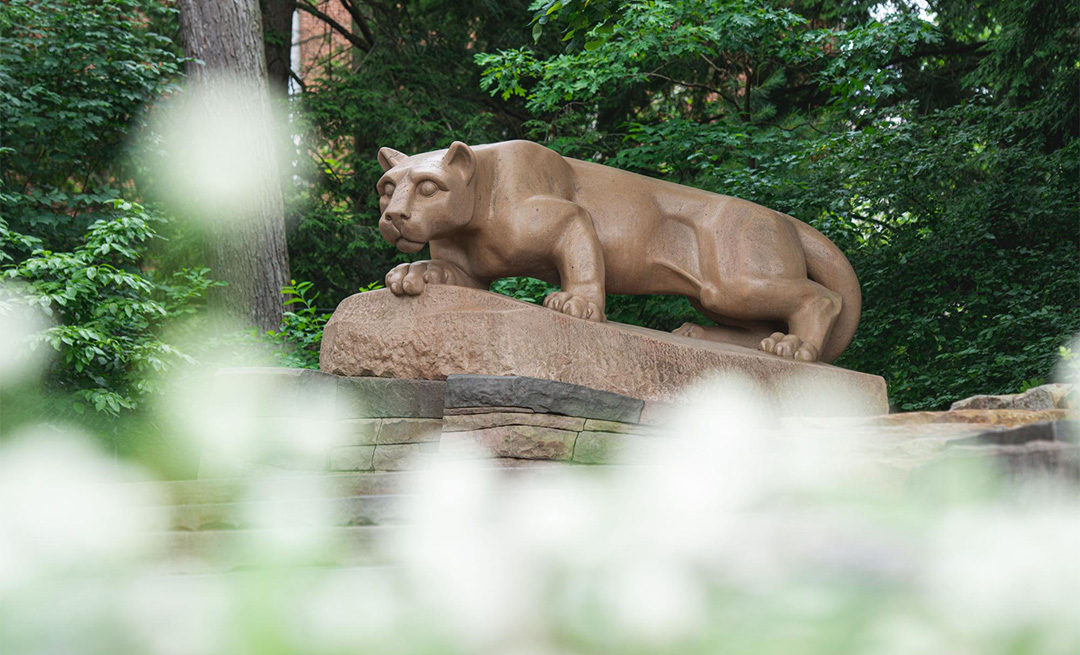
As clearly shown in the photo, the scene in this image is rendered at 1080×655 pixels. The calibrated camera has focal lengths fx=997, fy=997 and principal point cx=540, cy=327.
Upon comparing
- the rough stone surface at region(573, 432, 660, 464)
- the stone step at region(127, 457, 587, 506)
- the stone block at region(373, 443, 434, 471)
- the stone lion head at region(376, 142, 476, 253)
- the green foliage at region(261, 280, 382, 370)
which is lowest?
the green foliage at region(261, 280, 382, 370)

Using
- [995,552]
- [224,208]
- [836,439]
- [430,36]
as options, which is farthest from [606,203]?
[430,36]

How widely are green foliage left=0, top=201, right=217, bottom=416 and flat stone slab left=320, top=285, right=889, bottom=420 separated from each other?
9.27ft

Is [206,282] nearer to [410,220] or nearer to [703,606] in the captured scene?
[410,220]

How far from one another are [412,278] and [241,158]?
4332 millimetres

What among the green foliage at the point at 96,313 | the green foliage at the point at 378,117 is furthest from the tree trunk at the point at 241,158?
the green foliage at the point at 378,117

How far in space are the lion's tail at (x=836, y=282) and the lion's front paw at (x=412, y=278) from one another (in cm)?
198

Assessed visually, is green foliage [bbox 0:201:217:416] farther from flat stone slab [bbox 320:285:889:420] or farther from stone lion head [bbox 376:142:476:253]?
stone lion head [bbox 376:142:476:253]

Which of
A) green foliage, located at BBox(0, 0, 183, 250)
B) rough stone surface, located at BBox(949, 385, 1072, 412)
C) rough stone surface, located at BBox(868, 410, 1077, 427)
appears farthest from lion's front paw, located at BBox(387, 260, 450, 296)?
green foliage, located at BBox(0, 0, 183, 250)

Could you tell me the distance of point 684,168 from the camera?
28.7 ft

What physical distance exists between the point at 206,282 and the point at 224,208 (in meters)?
0.75

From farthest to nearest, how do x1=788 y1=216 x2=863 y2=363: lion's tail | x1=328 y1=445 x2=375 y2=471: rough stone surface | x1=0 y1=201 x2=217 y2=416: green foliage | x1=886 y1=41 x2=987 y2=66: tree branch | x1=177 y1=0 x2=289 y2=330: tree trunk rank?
x1=886 y1=41 x2=987 y2=66: tree branch, x1=177 y1=0 x2=289 y2=330: tree trunk, x1=0 y1=201 x2=217 y2=416: green foliage, x1=788 y1=216 x2=863 y2=363: lion's tail, x1=328 y1=445 x2=375 y2=471: rough stone surface

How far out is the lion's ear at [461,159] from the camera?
4.04 meters

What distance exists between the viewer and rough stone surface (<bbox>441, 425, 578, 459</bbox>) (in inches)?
132

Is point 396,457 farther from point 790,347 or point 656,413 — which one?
point 790,347
